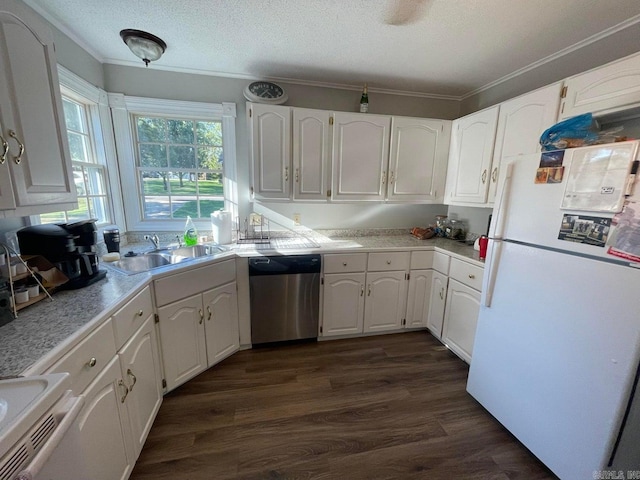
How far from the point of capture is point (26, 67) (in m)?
1.06

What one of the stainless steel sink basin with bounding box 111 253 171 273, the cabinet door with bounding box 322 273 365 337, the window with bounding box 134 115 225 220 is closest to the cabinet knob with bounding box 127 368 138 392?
the stainless steel sink basin with bounding box 111 253 171 273

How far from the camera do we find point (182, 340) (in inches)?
69.5

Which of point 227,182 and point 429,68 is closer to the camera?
point 429,68

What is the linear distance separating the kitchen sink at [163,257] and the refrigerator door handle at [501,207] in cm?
191

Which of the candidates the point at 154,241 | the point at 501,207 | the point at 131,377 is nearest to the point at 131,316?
the point at 131,377

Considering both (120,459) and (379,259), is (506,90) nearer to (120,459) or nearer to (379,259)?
(379,259)

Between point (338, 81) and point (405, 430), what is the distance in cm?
281

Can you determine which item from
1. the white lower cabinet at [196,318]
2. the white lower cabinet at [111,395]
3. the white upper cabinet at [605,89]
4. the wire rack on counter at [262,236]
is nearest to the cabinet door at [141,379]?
the white lower cabinet at [111,395]

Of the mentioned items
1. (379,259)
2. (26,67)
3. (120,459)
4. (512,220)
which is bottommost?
(120,459)

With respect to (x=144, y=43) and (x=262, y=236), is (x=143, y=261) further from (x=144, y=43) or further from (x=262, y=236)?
(x=144, y=43)

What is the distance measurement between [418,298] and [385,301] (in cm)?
34

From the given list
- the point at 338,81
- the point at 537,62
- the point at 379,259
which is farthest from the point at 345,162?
the point at 537,62

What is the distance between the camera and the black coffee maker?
1217mm

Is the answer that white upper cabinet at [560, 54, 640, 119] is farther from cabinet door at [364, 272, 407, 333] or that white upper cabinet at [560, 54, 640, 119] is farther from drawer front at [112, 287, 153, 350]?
drawer front at [112, 287, 153, 350]
